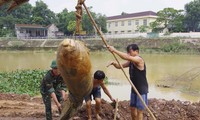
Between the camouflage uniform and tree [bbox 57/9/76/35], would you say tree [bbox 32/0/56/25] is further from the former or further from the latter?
the camouflage uniform

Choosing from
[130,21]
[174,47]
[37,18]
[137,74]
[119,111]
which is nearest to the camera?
[137,74]

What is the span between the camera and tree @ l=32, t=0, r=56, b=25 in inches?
2000

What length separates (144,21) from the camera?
53938mm

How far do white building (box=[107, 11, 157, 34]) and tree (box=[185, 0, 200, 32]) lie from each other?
32.1ft

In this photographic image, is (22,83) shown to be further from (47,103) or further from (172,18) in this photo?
(172,18)

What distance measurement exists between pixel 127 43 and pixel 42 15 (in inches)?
820

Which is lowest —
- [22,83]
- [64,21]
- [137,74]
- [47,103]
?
[22,83]

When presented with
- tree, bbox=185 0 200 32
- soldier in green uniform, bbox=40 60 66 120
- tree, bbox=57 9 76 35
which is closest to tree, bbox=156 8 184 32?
tree, bbox=185 0 200 32

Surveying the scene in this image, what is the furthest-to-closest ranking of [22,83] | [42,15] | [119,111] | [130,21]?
1. [130,21]
2. [42,15]
3. [22,83]
4. [119,111]

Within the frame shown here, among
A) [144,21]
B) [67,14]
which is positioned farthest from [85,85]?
[144,21]

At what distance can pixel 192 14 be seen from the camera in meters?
43.7

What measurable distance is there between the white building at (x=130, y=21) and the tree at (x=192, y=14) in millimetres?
9772

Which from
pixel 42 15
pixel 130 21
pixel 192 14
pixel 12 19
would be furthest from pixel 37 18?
pixel 192 14

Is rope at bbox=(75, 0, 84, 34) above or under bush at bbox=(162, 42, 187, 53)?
above
